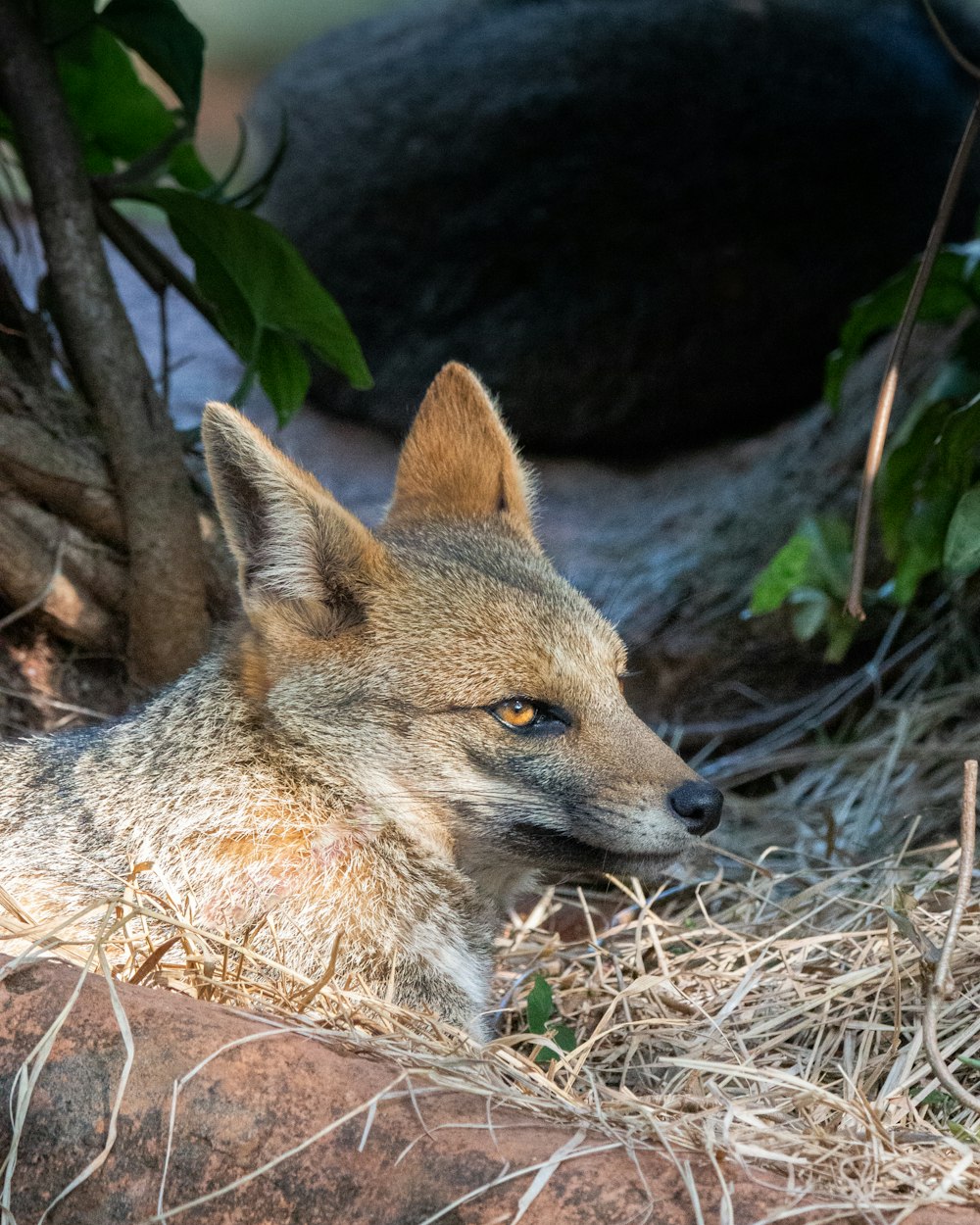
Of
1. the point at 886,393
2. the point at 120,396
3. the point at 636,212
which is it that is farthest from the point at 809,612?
the point at 636,212

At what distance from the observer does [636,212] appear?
9.66m

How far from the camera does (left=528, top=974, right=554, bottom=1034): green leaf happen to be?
11.1ft

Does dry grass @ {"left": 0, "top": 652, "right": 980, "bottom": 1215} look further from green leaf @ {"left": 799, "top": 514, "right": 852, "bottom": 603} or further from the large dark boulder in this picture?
the large dark boulder

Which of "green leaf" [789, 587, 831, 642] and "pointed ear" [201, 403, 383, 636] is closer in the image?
"pointed ear" [201, 403, 383, 636]

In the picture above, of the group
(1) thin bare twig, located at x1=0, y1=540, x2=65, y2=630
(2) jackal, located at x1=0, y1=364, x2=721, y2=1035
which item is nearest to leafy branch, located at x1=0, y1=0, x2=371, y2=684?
(1) thin bare twig, located at x1=0, y1=540, x2=65, y2=630

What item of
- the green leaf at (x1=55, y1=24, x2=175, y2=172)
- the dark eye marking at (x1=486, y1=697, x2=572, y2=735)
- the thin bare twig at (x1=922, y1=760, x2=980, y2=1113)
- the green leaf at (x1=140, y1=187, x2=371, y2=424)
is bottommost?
the thin bare twig at (x1=922, y1=760, x2=980, y2=1113)

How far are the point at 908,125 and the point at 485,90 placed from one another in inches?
141

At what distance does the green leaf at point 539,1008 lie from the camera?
3.38 m

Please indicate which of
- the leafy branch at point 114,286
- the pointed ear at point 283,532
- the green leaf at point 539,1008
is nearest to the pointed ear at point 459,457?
the leafy branch at point 114,286

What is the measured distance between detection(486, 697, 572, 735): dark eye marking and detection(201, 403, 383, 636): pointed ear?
536 mm

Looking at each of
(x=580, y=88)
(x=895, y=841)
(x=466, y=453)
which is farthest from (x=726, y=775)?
(x=580, y=88)

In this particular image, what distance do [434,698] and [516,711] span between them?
249mm

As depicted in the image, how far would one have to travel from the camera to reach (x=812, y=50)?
10023 millimetres

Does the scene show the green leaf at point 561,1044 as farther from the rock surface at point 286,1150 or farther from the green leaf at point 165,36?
the green leaf at point 165,36
